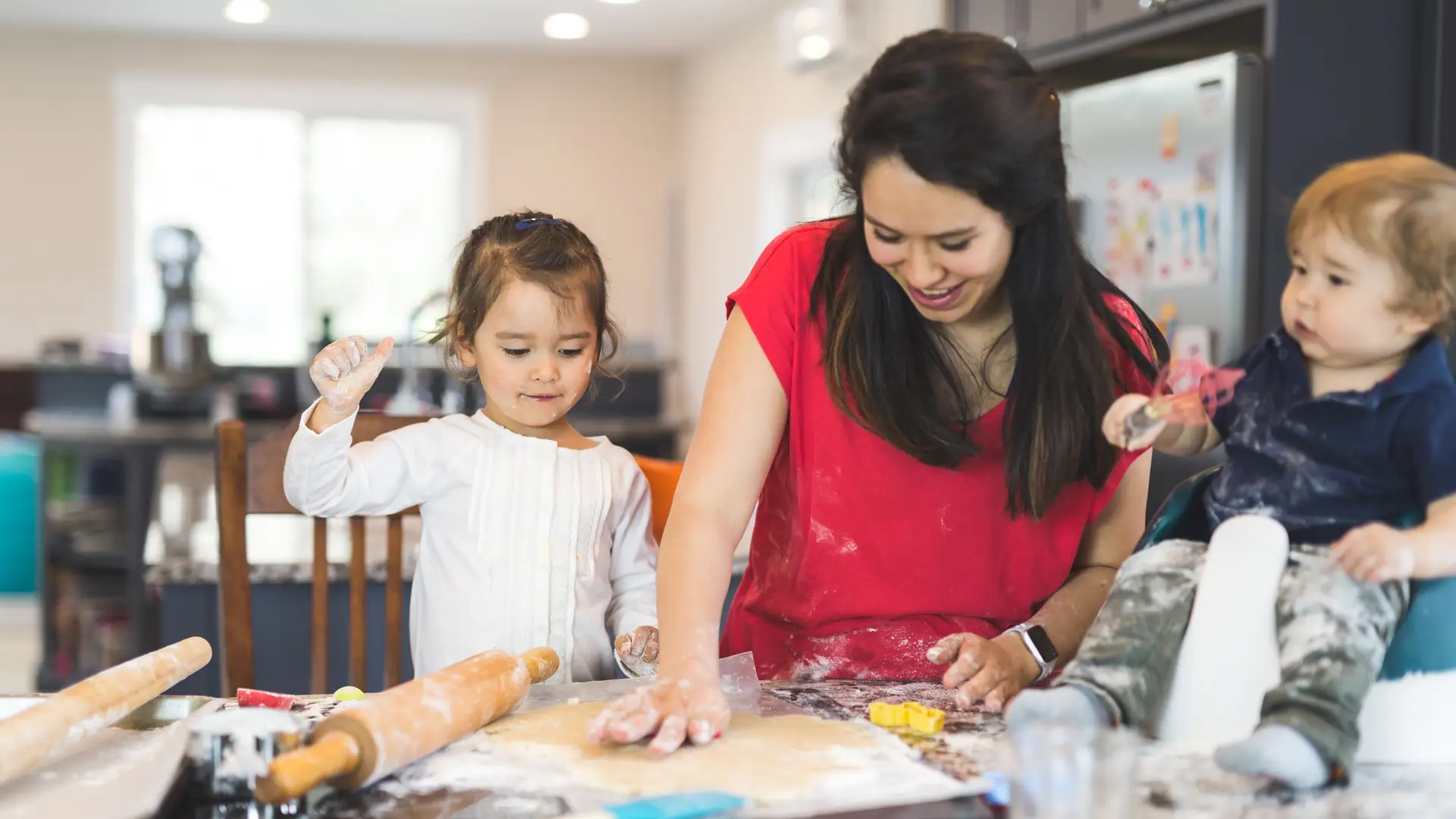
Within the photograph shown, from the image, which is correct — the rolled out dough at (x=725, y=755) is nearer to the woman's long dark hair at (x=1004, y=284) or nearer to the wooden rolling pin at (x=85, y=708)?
the wooden rolling pin at (x=85, y=708)

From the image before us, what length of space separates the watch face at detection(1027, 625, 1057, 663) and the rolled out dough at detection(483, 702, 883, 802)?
9.8 inches

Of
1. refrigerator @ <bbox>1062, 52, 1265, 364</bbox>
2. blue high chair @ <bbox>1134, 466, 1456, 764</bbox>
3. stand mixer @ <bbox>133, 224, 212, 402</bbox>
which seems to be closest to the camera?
blue high chair @ <bbox>1134, 466, 1456, 764</bbox>

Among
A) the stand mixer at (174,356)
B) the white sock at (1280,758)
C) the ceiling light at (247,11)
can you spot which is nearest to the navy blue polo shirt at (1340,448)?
the white sock at (1280,758)

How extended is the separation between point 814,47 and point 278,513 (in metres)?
4.07

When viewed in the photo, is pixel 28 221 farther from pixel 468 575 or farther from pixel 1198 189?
pixel 468 575

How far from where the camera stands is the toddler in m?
0.80

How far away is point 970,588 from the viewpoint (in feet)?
4.17

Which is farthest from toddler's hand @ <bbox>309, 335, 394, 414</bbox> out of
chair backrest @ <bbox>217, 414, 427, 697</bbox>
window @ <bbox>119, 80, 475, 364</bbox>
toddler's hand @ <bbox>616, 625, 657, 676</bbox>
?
window @ <bbox>119, 80, 475, 364</bbox>

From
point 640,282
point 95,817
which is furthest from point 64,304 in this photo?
point 95,817

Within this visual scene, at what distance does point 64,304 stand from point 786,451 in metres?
6.43

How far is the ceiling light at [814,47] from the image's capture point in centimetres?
511

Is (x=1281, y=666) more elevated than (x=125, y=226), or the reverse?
(x=125, y=226)

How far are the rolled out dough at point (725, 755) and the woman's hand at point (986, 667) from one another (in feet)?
0.41

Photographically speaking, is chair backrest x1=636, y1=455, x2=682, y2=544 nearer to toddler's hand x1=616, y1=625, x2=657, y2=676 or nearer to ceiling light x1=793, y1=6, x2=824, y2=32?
toddler's hand x1=616, y1=625, x2=657, y2=676
